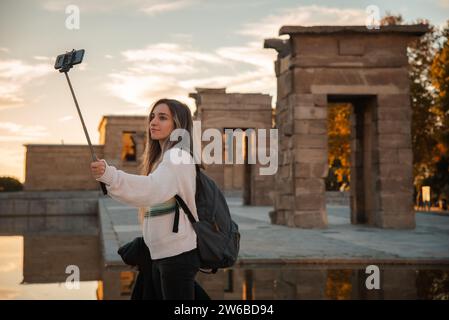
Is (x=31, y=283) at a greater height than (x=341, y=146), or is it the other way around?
(x=341, y=146)

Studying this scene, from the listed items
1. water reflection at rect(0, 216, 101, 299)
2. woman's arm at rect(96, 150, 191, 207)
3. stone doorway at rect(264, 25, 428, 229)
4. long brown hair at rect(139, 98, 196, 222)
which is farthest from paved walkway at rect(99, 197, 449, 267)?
woman's arm at rect(96, 150, 191, 207)

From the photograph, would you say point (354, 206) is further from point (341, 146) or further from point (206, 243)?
point (341, 146)

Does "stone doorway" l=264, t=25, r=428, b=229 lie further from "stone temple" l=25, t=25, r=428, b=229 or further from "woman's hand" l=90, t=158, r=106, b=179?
"woman's hand" l=90, t=158, r=106, b=179

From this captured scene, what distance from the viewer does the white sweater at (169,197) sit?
2.80m

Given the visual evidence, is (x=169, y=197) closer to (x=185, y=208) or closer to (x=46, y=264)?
(x=185, y=208)

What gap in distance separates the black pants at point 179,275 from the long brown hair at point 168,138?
1.24 ft

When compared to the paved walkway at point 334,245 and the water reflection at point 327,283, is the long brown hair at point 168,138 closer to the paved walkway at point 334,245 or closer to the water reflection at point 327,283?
the water reflection at point 327,283

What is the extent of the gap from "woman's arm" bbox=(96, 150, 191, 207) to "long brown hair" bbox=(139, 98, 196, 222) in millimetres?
179

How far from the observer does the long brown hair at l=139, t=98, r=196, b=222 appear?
3.09m

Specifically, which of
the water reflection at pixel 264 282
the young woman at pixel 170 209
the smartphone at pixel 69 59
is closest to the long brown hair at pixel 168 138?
the young woman at pixel 170 209

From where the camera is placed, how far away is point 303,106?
13.9 meters
